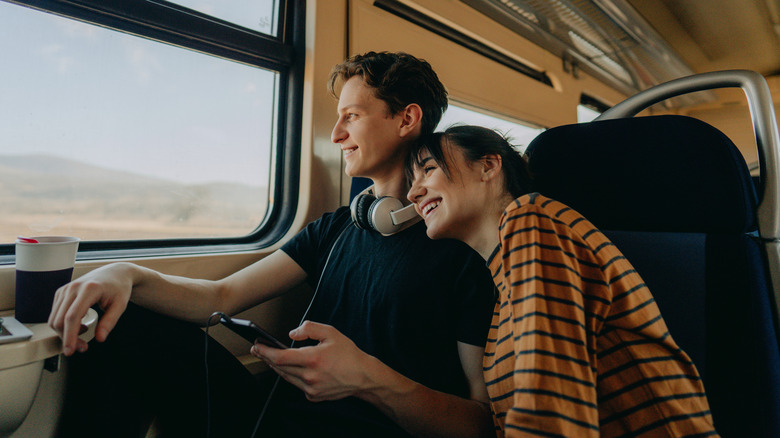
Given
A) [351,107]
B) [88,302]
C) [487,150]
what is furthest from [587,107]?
[88,302]

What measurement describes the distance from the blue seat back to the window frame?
1139mm

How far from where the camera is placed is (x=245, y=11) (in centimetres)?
169

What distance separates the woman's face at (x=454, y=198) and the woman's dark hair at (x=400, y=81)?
36 cm

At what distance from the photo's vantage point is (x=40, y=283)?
2.92 ft

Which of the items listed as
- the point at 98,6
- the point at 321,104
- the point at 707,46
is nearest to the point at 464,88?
the point at 321,104

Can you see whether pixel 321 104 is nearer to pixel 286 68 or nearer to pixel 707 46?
pixel 286 68

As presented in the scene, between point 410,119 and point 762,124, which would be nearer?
point 762,124

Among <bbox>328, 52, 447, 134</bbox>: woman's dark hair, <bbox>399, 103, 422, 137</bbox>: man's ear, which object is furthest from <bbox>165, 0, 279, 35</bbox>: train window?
<bbox>399, 103, 422, 137</bbox>: man's ear

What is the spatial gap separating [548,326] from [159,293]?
1.00 meters

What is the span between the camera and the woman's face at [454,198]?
102cm

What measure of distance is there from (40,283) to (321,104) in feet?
3.83

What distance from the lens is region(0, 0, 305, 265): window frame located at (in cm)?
134

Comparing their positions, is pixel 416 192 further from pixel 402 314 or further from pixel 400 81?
pixel 400 81

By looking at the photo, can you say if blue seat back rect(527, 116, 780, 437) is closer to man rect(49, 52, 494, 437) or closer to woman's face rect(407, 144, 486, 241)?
woman's face rect(407, 144, 486, 241)
